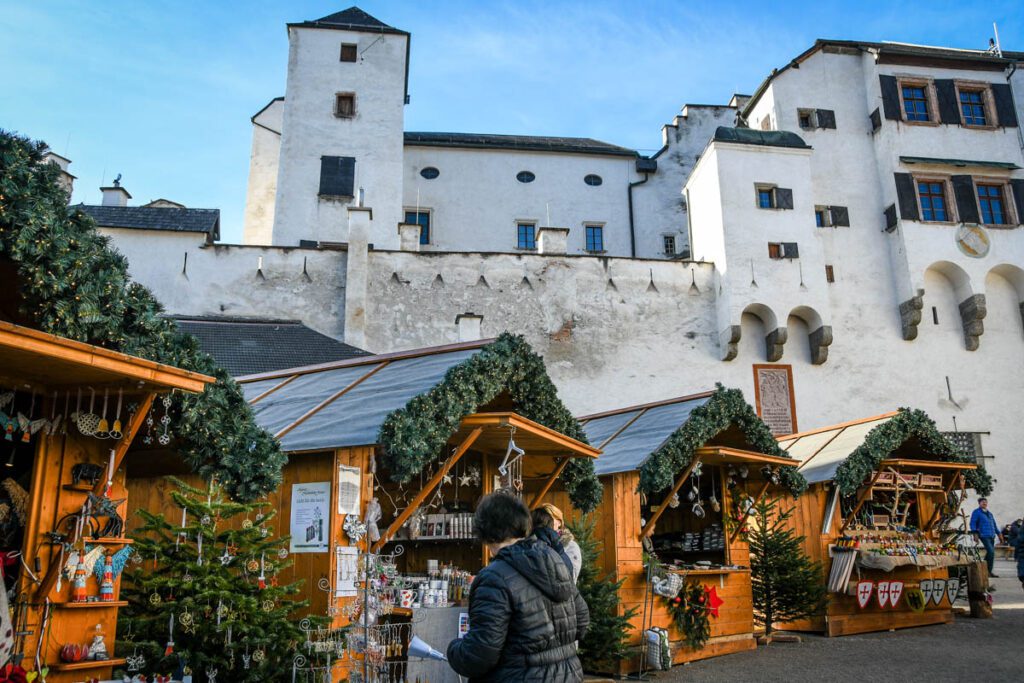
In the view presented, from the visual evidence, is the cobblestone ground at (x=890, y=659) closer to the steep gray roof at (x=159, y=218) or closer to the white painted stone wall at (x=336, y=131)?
the white painted stone wall at (x=336, y=131)

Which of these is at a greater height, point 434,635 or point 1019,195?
point 1019,195

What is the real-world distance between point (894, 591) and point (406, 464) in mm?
9709

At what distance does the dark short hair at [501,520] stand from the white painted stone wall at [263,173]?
32.6 m

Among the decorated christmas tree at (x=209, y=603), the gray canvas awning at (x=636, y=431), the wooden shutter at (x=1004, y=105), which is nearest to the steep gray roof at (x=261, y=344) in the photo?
the gray canvas awning at (x=636, y=431)

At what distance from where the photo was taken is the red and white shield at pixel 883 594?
13.7 meters

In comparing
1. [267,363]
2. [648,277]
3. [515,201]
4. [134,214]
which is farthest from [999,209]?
[134,214]

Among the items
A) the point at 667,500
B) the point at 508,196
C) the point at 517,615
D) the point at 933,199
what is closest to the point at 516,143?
the point at 508,196

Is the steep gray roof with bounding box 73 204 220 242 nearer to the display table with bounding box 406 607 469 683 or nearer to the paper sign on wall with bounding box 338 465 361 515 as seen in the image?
the paper sign on wall with bounding box 338 465 361 515

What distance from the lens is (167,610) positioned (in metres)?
6.49

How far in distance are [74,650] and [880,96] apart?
30795mm

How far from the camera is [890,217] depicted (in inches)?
1158

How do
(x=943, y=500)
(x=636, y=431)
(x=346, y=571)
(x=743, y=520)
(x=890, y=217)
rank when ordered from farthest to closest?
(x=890, y=217), (x=943, y=500), (x=743, y=520), (x=636, y=431), (x=346, y=571)

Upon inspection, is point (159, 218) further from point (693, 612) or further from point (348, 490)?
point (348, 490)

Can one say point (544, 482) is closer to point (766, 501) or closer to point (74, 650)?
point (766, 501)
